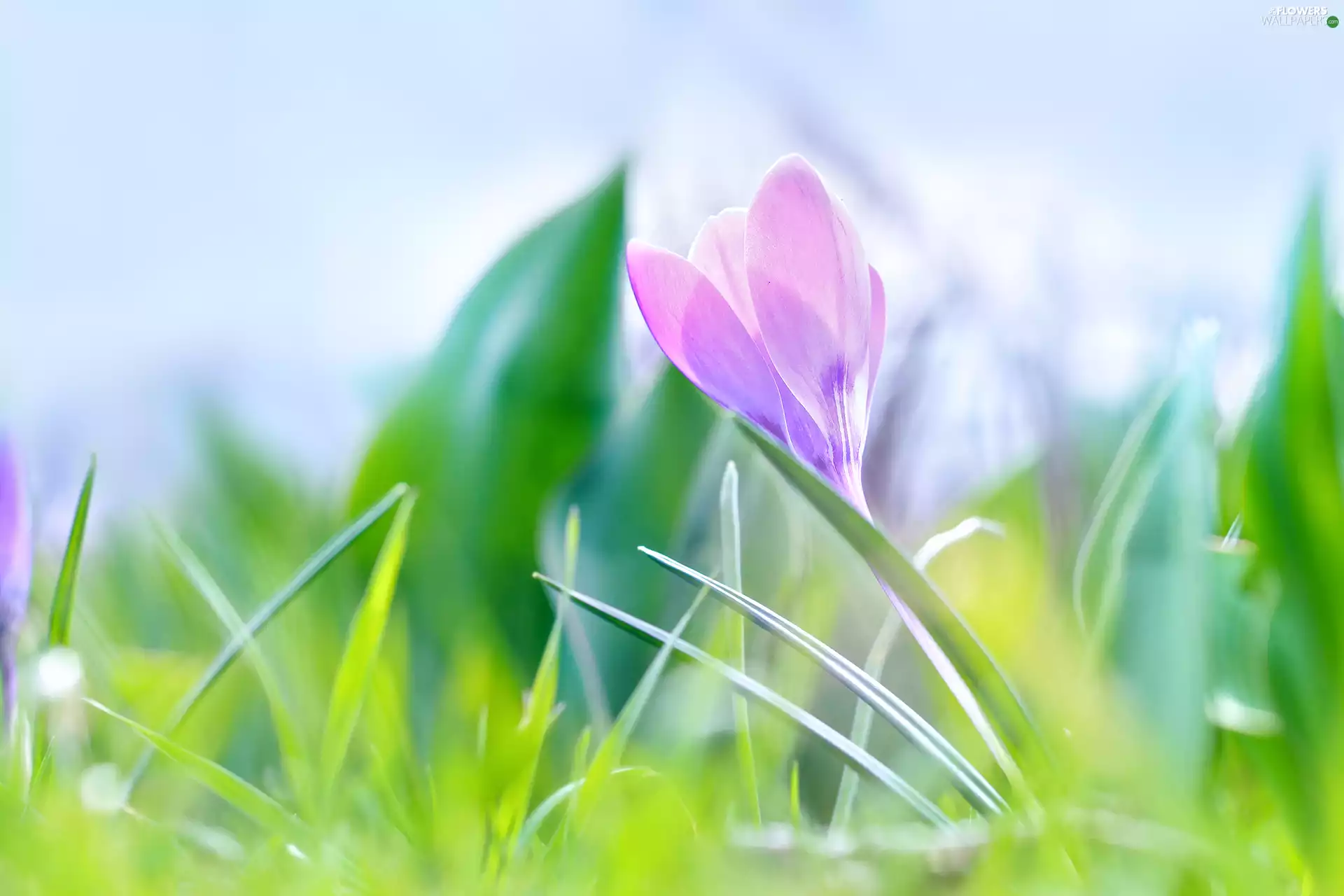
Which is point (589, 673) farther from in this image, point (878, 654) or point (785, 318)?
point (785, 318)

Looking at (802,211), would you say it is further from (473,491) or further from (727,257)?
(473,491)

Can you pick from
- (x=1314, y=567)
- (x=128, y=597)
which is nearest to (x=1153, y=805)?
(x=1314, y=567)

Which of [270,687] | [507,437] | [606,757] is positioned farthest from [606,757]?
[507,437]

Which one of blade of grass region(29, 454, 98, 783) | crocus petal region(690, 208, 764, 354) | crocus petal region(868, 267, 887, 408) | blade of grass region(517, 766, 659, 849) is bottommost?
blade of grass region(517, 766, 659, 849)

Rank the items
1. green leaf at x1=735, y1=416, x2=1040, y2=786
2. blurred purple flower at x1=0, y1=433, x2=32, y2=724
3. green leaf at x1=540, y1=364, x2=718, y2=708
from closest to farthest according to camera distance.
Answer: green leaf at x1=735, y1=416, x2=1040, y2=786 < blurred purple flower at x1=0, y1=433, x2=32, y2=724 < green leaf at x1=540, y1=364, x2=718, y2=708

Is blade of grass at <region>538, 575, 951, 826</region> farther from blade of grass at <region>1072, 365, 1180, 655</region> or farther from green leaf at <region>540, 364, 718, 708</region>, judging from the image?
green leaf at <region>540, 364, 718, 708</region>

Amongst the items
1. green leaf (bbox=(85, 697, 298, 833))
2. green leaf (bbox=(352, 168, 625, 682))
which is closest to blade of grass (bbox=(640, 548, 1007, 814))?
green leaf (bbox=(85, 697, 298, 833))
